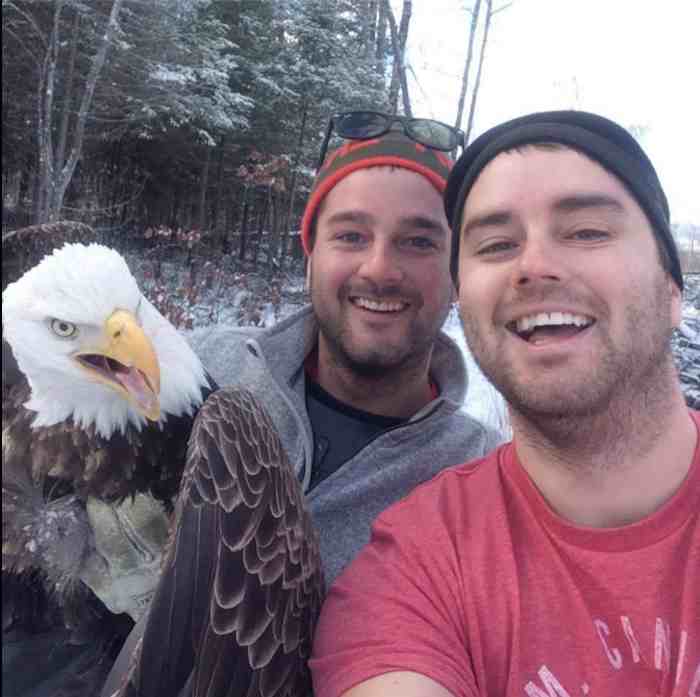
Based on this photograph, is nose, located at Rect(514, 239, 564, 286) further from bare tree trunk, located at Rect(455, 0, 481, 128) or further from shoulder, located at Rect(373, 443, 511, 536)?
bare tree trunk, located at Rect(455, 0, 481, 128)

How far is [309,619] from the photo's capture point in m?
1.48

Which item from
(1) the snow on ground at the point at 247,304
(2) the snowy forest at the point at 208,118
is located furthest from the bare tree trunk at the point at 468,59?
(1) the snow on ground at the point at 247,304

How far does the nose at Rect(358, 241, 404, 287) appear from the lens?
2076mm

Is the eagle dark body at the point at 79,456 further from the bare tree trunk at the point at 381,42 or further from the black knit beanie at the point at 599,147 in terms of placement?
the bare tree trunk at the point at 381,42

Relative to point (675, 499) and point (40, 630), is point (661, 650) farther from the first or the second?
point (40, 630)

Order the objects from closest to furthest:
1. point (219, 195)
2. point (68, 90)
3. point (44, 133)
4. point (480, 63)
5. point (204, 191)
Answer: point (44, 133) → point (68, 90) → point (480, 63) → point (204, 191) → point (219, 195)

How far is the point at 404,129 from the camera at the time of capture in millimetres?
2348

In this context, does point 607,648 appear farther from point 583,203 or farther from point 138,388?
point 138,388

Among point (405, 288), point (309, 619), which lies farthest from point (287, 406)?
point (309, 619)

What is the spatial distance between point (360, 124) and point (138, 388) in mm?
1555

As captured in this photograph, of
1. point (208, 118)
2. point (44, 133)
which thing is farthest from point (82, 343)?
point (208, 118)

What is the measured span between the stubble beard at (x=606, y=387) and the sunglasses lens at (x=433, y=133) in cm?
113

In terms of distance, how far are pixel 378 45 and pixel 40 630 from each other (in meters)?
6.13

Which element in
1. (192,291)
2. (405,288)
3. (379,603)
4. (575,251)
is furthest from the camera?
(192,291)
